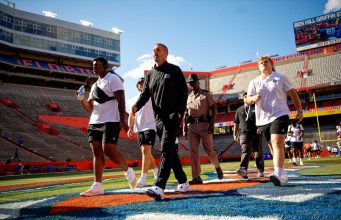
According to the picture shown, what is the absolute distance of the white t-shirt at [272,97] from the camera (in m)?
4.61

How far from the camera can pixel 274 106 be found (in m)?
4.63

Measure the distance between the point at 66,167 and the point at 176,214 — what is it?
23.3m

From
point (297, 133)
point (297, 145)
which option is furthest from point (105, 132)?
point (297, 145)

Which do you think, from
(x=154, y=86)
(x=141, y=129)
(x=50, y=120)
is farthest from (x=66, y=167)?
(x=154, y=86)

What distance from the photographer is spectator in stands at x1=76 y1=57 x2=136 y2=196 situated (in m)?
4.82

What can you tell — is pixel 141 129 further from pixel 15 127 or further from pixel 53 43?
pixel 53 43

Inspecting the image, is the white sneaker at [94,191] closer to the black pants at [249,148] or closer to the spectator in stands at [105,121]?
the spectator in stands at [105,121]

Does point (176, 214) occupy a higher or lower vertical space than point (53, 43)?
lower

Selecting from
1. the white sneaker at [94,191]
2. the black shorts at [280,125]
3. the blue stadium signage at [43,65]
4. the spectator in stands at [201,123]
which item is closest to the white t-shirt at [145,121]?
the spectator in stands at [201,123]

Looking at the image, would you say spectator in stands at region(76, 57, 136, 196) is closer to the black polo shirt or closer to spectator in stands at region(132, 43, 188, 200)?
spectator in stands at region(132, 43, 188, 200)

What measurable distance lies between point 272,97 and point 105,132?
2706 mm

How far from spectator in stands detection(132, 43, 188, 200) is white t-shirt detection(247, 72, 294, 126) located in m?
1.36

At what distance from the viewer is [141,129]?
655 cm

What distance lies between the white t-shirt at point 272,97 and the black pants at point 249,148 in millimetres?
1884
